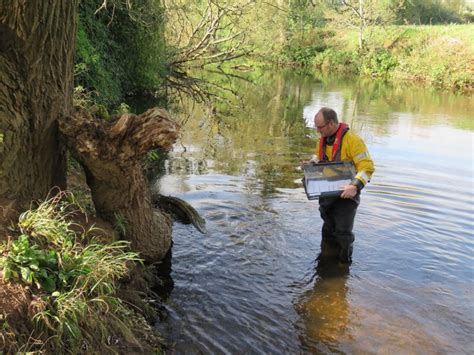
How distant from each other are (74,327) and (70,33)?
2.66m

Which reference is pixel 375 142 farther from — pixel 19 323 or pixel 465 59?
pixel 465 59

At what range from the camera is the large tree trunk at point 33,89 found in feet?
12.0

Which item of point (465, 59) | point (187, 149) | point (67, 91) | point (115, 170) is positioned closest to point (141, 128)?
point (115, 170)

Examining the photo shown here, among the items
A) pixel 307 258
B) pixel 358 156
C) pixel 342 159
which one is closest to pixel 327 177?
pixel 342 159

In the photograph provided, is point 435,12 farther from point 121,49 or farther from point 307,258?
point 307,258

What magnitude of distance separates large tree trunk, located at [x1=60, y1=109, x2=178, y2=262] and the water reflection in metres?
1.82

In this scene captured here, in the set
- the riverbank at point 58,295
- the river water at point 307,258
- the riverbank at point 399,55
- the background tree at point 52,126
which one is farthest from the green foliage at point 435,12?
the riverbank at point 58,295

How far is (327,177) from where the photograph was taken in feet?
17.4

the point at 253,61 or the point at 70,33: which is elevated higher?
the point at 253,61

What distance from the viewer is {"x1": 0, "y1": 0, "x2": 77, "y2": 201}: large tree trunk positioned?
367cm

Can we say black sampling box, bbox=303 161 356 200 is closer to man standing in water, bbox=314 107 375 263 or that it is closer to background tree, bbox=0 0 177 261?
man standing in water, bbox=314 107 375 263

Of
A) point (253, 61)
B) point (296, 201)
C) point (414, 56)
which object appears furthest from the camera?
point (253, 61)

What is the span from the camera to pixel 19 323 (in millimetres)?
2947

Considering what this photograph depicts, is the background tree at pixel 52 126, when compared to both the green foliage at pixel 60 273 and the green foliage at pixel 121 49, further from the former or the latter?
the green foliage at pixel 121 49
